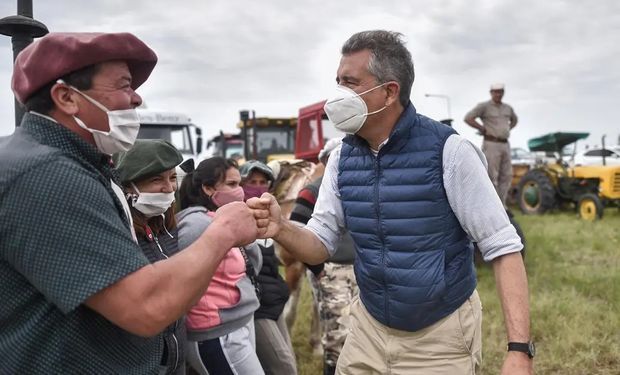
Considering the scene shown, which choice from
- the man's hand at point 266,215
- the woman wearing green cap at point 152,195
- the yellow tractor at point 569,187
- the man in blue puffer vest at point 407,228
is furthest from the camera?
the yellow tractor at point 569,187

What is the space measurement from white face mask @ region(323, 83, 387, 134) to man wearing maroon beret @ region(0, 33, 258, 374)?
3.16 ft

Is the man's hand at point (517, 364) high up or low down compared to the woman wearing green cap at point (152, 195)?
down

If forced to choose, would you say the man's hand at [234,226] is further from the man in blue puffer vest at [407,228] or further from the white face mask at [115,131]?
the man in blue puffer vest at [407,228]

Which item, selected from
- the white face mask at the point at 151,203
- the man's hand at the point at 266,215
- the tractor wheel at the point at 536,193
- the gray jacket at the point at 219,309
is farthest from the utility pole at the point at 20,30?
the tractor wheel at the point at 536,193

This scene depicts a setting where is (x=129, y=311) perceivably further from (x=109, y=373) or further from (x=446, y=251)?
(x=446, y=251)

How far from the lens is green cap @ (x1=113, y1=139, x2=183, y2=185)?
2670 mm

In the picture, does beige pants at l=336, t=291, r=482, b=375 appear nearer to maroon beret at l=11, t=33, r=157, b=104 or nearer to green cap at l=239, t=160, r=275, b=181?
maroon beret at l=11, t=33, r=157, b=104

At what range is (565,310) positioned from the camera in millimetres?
5672

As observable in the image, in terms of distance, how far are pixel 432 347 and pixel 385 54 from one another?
1186mm

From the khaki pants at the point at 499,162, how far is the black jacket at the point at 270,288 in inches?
254

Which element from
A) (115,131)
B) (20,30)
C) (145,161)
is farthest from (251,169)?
(115,131)

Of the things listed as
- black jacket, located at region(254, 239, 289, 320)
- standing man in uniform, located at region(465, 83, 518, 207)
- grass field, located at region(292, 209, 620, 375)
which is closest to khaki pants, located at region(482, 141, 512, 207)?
standing man in uniform, located at region(465, 83, 518, 207)

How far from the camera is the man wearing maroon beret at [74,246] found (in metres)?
1.32

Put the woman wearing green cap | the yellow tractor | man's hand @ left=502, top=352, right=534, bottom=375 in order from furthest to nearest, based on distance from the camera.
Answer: the yellow tractor → the woman wearing green cap → man's hand @ left=502, top=352, right=534, bottom=375
